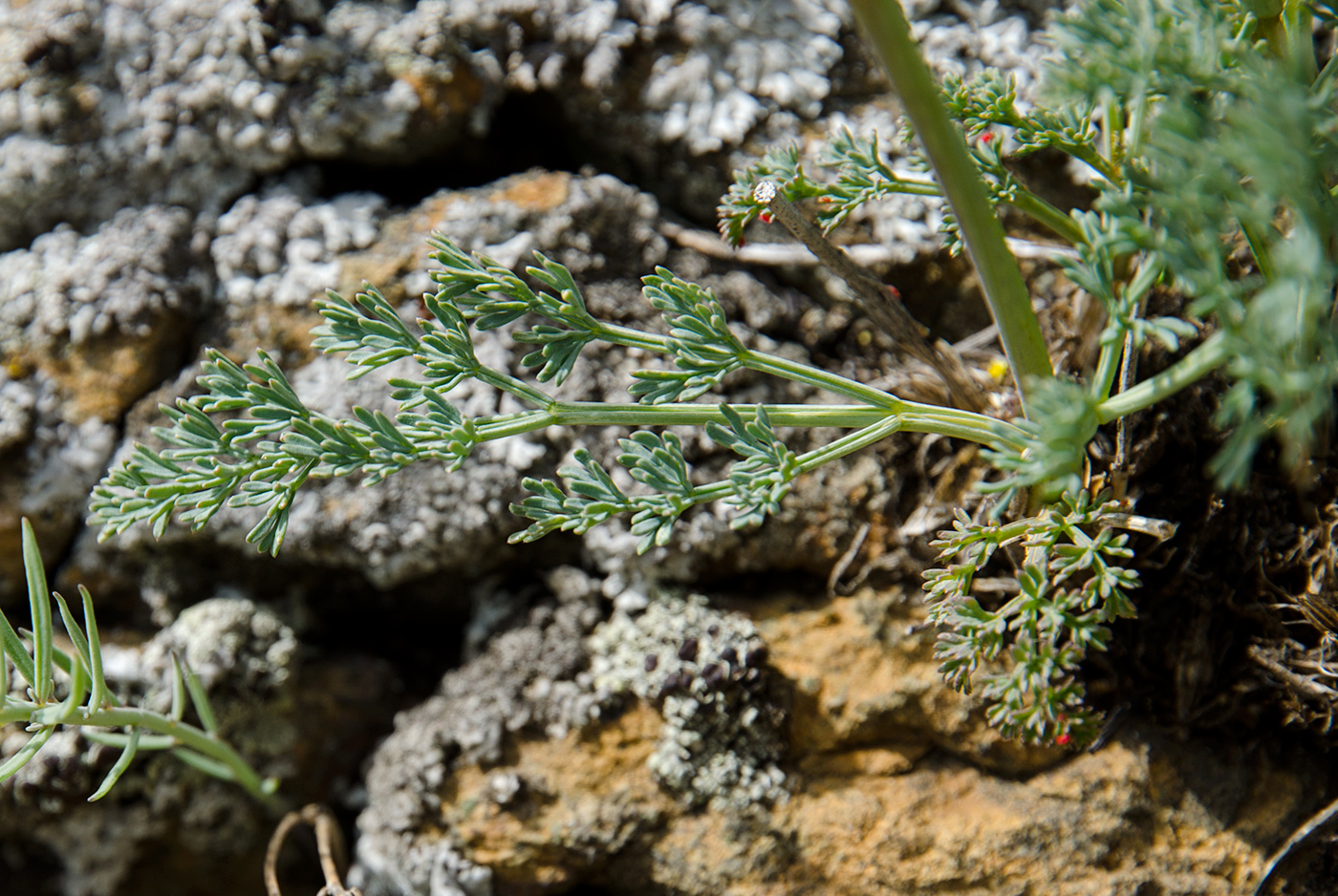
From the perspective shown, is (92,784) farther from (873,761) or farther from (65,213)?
(873,761)

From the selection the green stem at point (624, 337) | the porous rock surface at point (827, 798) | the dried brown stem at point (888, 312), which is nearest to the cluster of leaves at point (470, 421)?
the green stem at point (624, 337)

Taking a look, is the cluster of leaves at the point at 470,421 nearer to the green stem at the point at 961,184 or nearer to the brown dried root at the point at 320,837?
the green stem at the point at 961,184

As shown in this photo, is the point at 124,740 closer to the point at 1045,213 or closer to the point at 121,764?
the point at 121,764

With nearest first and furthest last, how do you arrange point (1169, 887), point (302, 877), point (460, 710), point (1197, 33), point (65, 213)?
point (1197, 33) < point (1169, 887) < point (460, 710) < point (302, 877) < point (65, 213)

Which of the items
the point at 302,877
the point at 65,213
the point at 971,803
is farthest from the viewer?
the point at 65,213

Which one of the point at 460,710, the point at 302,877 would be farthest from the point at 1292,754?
the point at 302,877

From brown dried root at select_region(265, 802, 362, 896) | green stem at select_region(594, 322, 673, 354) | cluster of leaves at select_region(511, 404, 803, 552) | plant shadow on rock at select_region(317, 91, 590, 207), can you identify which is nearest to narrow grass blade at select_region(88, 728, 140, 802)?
brown dried root at select_region(265, 802, 362, 896)

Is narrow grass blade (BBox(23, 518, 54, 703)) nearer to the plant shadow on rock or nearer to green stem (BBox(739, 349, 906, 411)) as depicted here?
green stem (BBox(739, 349, 906, 411))
